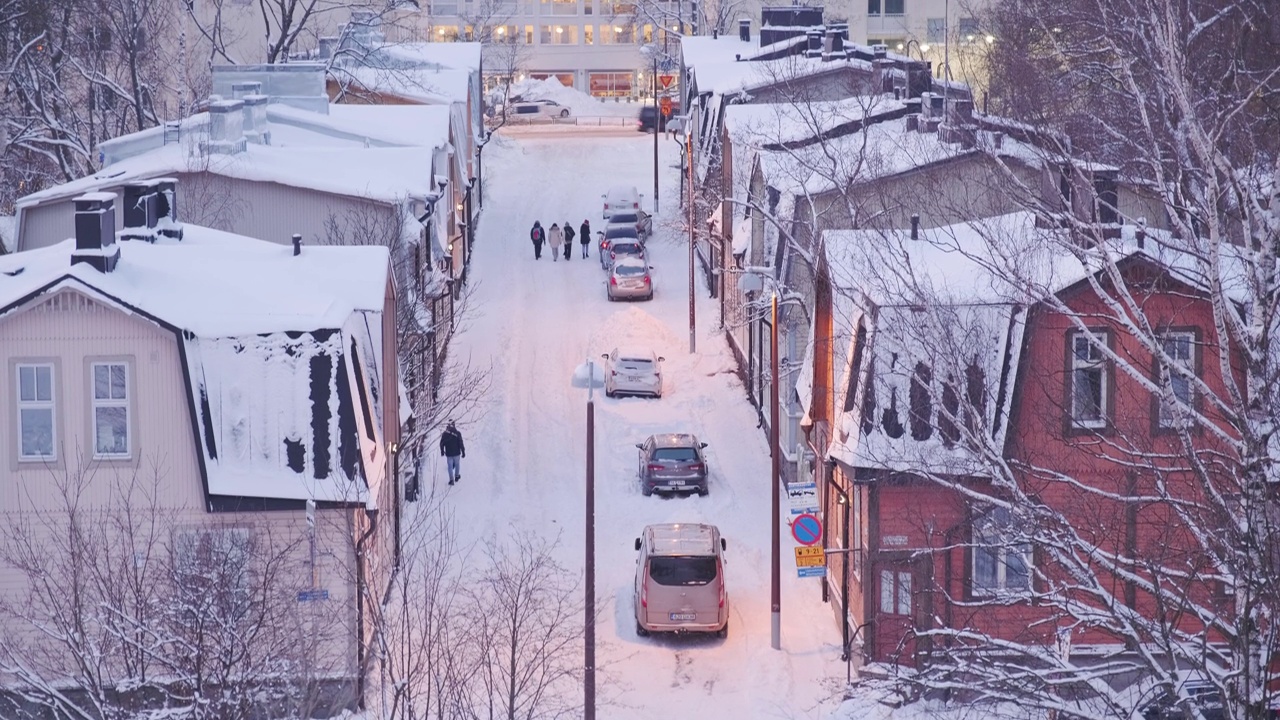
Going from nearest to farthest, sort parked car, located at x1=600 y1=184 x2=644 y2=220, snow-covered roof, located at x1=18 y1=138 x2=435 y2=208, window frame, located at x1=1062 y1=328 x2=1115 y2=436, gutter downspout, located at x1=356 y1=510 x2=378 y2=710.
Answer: gutter downspout, located at x1=356 y1=510 x2=378 y2=710, window frame, located at x1=1062 y1=328 x2=1115 y2=436, snow-covered roof, located at x1=18 y1=138 x2=435 y2=208, parked car, located at x1=600 y1=184 x2=644 y2=220

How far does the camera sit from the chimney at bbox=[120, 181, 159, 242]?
25.9 meters

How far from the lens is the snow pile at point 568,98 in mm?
87938

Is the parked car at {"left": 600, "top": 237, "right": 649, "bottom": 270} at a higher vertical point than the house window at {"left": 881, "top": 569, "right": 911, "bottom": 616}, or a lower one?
higher

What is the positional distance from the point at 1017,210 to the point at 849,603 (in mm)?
6298

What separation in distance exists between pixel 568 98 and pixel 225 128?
55.6m

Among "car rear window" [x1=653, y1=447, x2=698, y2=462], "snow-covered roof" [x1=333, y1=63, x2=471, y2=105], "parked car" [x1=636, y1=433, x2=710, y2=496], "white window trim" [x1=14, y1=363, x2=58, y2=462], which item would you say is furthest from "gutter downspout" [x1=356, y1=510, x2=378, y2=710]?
"snow-covered roof" [x1=333, y1=63, x2=471, y2=105]

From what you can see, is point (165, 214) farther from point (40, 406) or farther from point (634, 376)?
point (634, 376)

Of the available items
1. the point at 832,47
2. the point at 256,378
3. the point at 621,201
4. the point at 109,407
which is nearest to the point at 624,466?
the point at 256,378

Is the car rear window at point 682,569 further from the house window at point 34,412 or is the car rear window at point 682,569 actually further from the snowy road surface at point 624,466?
the house window at point 34,412

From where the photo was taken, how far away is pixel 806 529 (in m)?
24.8

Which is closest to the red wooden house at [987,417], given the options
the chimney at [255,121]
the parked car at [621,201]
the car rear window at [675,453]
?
the car rear window at [675,453]

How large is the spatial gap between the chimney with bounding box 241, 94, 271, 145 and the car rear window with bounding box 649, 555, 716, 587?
14.9m

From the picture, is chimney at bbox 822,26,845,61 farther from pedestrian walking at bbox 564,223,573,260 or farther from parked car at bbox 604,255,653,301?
pedestrian walking at bbox 564,223,573,260

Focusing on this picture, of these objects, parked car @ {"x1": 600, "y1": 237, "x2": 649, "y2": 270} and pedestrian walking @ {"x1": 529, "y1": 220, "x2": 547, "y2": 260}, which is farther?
pedestrian walking @ {"x1": 529, "y1": 220, "x2": 547, "y2": 260}
